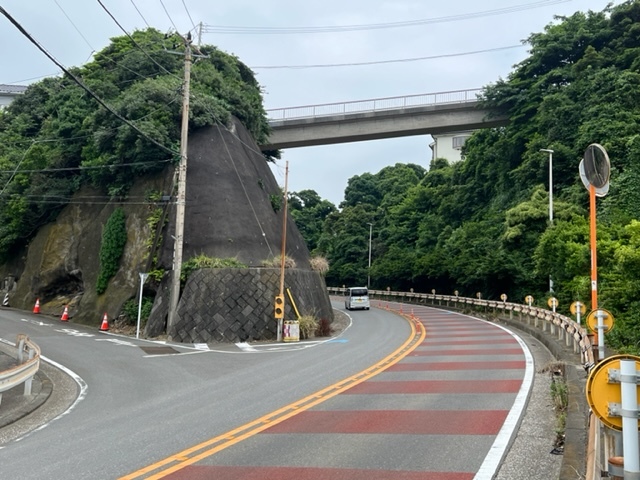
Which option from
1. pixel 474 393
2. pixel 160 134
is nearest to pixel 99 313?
pixel 160 134

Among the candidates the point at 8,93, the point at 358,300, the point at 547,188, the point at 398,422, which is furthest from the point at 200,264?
the point at 8,93

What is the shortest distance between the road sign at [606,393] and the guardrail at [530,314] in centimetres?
417

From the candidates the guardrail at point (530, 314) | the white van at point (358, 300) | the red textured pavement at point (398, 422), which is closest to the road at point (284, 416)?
the red textured pavement at point (398, 422)

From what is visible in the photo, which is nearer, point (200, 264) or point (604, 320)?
point (604, 320)

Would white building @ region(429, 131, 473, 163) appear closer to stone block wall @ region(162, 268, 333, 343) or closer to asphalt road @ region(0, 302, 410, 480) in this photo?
stone block wall @ region(162, 268, 333, 343)

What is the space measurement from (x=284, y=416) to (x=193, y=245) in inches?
741

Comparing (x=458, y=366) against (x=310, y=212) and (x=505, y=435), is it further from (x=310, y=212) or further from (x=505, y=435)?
(x=310, y=212)

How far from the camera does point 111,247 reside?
2856 centimetres

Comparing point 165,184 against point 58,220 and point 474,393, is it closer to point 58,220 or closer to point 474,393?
point 58,220

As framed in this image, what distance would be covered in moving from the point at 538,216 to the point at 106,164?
26789mm

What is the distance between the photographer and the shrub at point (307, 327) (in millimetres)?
22875

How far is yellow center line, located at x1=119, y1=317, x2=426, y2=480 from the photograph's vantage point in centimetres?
626

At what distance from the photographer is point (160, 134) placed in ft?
92.1

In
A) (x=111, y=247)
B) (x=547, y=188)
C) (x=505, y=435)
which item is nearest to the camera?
(x=505, y=435)
